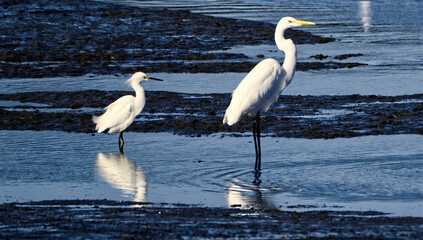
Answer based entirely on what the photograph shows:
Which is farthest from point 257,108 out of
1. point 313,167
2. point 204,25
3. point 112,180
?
point 204,25

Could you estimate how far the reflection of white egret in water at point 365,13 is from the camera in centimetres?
2697

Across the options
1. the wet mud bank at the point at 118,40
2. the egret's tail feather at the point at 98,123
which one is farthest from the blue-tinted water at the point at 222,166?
the wet mud bank at the point at 118,40

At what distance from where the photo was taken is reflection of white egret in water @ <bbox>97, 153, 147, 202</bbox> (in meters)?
8.92

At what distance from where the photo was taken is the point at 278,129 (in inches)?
490

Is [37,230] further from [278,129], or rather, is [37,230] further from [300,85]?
[300,85]

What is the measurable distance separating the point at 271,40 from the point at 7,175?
1443 cm

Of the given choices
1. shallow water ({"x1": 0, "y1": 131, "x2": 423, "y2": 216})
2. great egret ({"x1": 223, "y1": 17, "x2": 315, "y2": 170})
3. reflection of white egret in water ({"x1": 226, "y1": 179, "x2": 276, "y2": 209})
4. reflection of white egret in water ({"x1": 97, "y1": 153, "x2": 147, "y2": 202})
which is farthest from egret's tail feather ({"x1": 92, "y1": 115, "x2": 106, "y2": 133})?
reflection of white egret in water ({"x1": 226, "y1": 179, "x2": 276, "y2": 209})

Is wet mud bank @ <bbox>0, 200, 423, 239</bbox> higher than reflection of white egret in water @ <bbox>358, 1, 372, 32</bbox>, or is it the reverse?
wet mud bank @ <bbox>0, 200, 423, 239</bbox>

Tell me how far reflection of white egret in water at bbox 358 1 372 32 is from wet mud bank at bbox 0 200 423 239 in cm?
1877

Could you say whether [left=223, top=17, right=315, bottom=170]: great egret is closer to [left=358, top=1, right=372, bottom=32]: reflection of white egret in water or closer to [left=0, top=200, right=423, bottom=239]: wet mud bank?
[left=0, top=200, right=423, bottom=239]: wet mud bank

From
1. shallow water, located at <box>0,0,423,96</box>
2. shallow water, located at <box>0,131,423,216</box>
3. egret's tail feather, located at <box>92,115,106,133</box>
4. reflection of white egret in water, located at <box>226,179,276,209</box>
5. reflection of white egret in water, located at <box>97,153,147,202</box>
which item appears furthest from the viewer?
shallow water, located at <box>0,0,423,96</box>

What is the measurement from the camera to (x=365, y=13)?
30297 millimetres

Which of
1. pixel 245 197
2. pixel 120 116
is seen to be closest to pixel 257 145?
pixel 120 116

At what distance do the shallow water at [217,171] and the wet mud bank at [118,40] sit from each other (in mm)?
6728
